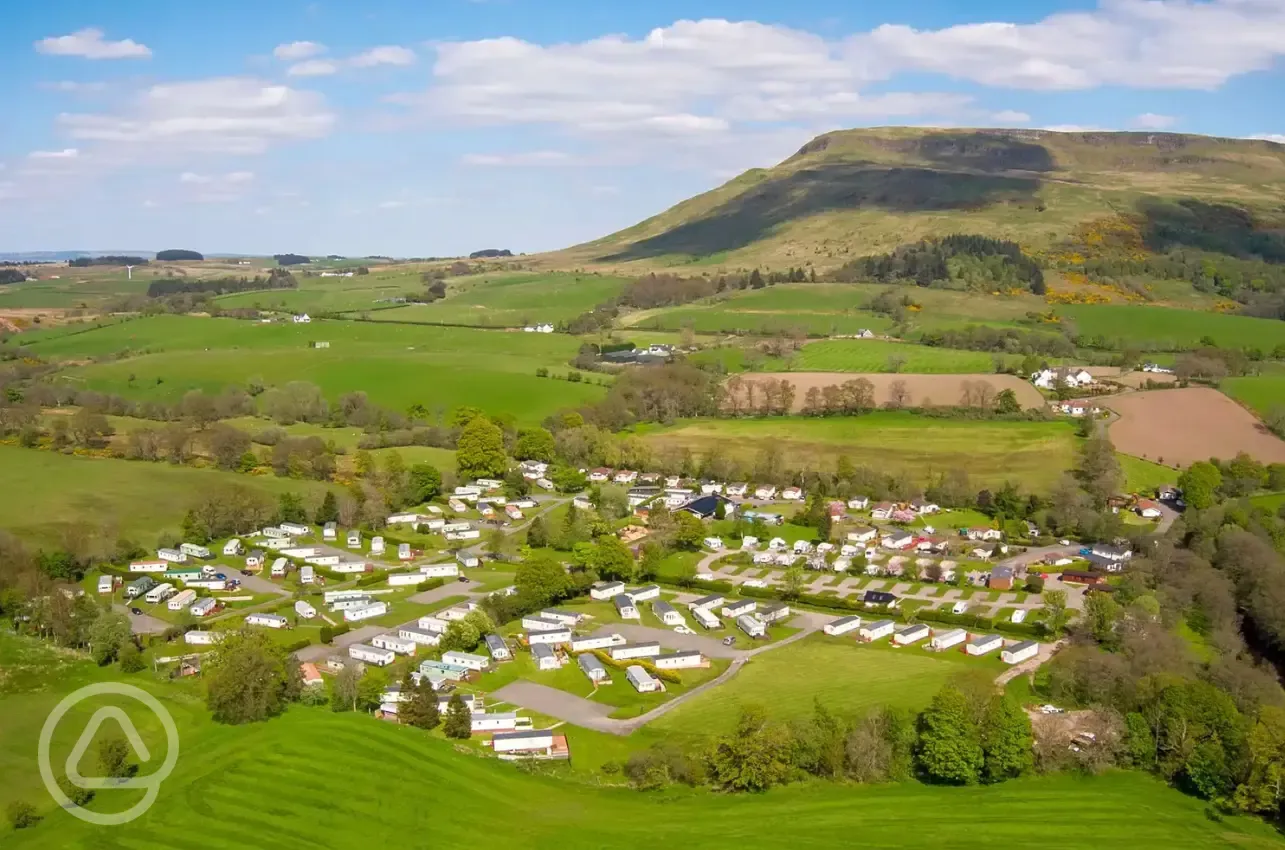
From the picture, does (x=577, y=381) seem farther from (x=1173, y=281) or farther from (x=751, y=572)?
(x=1173, y=281)

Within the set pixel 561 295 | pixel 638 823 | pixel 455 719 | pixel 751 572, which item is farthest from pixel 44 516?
pixel 561 295

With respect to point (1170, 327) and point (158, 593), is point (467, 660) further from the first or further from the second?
point (1170, 327)

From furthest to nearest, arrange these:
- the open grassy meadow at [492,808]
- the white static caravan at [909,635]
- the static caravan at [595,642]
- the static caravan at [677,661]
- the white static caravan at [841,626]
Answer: the white static caravan at [841,626] → the white static caravan at [909,635] → the static caravan at [595,642] → the static caravan at [677,661] → the open grassy meadow at [492,808]

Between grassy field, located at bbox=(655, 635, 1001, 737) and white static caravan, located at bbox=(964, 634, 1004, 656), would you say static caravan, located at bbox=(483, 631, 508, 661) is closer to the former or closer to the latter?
grassy field, located at bbox=(655, 635, 1001, 737)

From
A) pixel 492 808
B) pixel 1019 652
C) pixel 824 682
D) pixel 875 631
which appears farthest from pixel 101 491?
pixel 1019 652

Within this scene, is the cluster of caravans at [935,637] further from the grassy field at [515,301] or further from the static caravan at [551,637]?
the grassy field at [515,301]

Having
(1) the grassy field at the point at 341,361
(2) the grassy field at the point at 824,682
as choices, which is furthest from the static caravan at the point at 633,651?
(1) the grassy field at the point at 341,361
